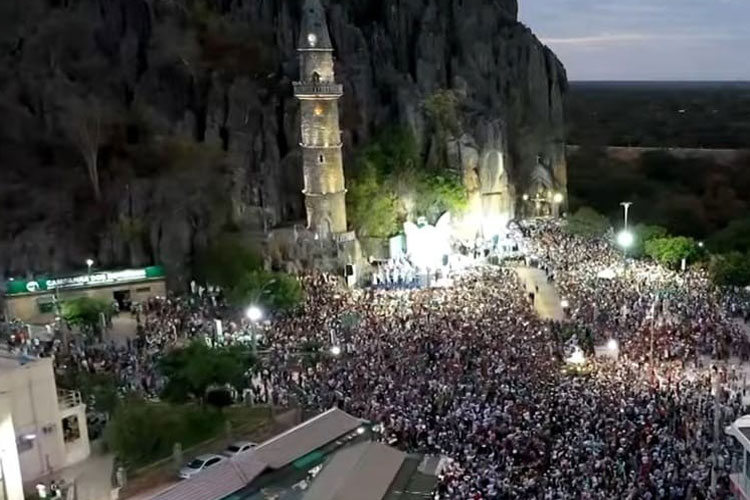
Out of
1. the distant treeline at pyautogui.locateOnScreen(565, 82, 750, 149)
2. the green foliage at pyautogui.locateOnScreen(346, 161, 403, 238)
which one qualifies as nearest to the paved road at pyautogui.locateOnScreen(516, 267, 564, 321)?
the green foliage at pyautogui.locateOnScreen(346, 161, 403, 238)

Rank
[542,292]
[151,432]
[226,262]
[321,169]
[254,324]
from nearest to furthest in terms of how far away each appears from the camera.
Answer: [151,432], [254,324], [542,292], [226,262], [321,169]

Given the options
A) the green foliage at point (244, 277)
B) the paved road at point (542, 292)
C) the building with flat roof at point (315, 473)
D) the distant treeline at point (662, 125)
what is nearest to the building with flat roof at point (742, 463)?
the building with flat roof at point (315, 473)

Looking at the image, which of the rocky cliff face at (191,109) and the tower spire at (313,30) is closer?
the rocky cliff face at (191,109)

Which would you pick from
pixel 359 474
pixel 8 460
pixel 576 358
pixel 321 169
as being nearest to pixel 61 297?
pixel 321 169

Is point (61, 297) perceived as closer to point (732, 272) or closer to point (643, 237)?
point (732, 272)

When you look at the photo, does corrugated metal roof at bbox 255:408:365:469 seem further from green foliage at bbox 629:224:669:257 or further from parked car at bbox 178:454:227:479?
green foliage at bbox 629:224:669:257

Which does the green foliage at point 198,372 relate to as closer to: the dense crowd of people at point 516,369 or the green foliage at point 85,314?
the dense crowd of people at point 516,369
